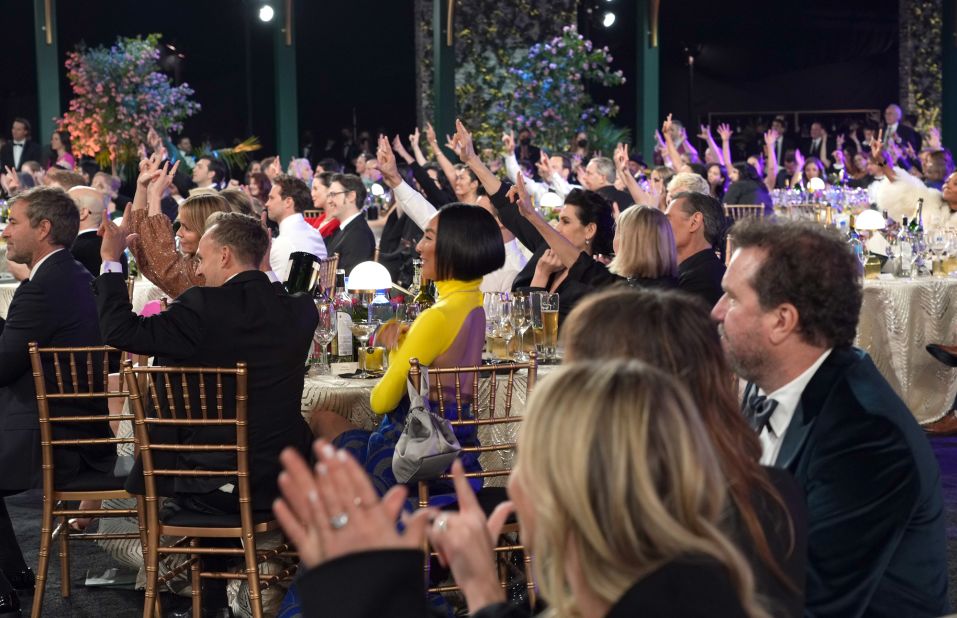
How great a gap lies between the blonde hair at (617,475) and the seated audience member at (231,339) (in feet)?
8.07

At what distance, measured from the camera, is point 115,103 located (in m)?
11.1

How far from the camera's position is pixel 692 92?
20.4 m

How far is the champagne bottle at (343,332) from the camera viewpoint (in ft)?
14.7

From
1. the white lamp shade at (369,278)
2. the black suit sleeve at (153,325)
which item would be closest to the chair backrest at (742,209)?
the white lamp shade at (369,278)

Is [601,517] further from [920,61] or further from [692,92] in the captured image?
[692,92]

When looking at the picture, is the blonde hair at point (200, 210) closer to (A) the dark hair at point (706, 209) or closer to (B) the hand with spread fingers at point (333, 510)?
(A) the dark hair at point (706, 209)

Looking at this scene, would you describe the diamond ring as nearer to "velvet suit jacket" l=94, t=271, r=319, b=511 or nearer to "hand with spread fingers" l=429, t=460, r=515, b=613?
"hand with spread fingers" l=429, t=460, r=515, b=613

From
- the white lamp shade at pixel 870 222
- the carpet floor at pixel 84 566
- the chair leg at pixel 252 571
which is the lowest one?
the carpet floor at pixel 84 566

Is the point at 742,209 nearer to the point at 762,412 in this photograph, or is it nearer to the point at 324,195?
the point at 324,195

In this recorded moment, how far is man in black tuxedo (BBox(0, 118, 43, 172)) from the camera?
40.2ft

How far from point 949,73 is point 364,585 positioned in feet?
56.8

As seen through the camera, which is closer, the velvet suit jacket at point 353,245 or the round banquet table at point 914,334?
the round banquet table at point 914,334

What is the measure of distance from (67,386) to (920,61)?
15926 mm

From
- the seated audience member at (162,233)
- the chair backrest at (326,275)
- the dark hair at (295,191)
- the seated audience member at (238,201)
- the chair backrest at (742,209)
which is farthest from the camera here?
the chair backrest at (742,209)
